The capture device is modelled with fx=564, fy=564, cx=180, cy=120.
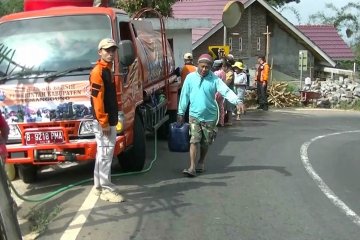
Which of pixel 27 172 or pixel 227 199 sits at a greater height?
pixel 27 172

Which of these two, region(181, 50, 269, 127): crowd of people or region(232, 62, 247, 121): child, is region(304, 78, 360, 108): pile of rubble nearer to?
region(181, 50, 269, 127): crowd of people

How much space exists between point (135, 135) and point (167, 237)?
2.93m

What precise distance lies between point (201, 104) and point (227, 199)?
1789 millimetres

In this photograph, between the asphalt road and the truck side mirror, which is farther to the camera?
the truck side mirror

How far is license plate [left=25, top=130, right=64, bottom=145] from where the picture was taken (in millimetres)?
7223

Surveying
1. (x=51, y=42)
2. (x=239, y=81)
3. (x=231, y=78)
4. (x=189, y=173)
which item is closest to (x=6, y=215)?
(x=51, y=42)

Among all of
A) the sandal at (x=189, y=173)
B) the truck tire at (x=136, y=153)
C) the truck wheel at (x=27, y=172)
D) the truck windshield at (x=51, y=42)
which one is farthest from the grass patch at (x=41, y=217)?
the sandal at (x=189, y=173)

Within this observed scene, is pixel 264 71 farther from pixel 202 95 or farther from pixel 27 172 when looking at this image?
pixel 27 172

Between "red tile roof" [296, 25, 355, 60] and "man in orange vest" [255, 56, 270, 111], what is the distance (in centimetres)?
1612

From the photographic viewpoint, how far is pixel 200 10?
3134 centimetres

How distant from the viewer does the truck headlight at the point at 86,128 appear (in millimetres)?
7281

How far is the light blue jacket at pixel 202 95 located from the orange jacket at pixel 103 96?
Result: 6.02ft

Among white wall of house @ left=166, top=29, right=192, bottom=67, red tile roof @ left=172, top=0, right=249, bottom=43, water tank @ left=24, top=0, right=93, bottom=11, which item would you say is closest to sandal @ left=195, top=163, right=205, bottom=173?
water tank @ left=24, top=0, right=93, bottom=11

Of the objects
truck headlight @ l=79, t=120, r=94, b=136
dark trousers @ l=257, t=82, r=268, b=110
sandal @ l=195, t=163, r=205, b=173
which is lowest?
sandal @ l=195, t=163, r=205, b=173
